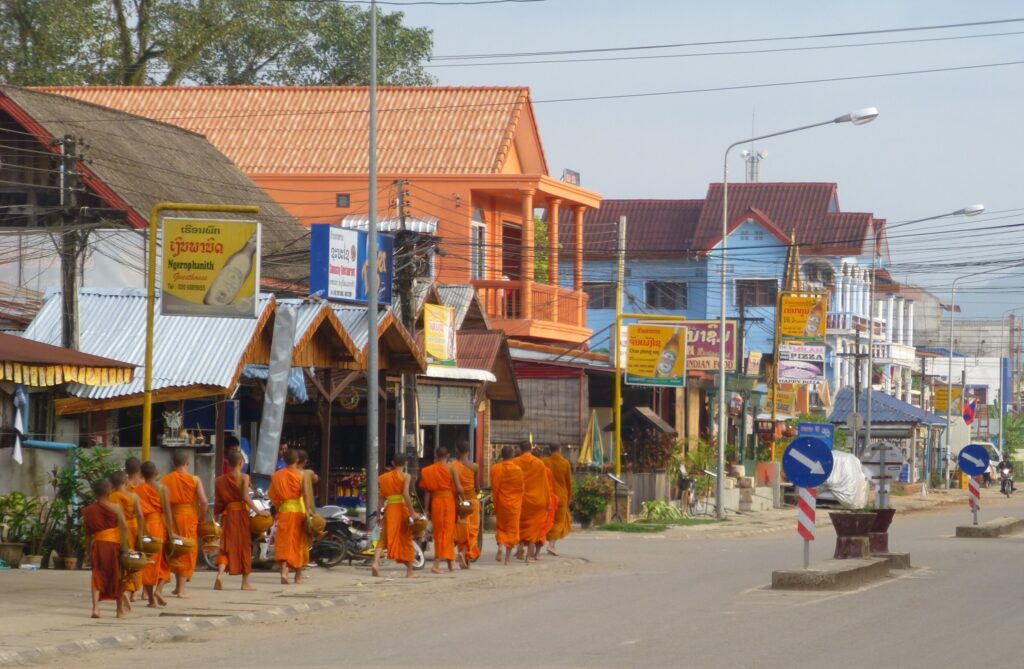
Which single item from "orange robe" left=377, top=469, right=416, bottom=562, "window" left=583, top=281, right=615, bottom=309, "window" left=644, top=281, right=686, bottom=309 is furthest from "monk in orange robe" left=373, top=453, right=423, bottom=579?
"window" left=583, top=281, right=615, bottom=309

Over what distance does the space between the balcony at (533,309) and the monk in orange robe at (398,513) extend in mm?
20368

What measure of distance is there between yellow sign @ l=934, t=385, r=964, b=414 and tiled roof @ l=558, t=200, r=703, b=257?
13566mm

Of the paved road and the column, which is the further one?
the column

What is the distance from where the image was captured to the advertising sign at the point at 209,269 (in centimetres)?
1822

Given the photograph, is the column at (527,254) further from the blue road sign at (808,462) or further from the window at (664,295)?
the window at (664,295)

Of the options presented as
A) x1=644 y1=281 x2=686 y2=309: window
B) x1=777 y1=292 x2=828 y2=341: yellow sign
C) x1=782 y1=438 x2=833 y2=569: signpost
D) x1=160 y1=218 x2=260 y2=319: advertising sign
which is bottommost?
x1=782 y1=438 x2=833 y2=569: signpost

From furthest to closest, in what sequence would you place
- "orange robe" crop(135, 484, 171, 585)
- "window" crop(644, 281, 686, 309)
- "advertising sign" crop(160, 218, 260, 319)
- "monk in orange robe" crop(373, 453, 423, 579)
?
"window" crop(644, 281, 686, 309) < "monk in orange robe" crop(373, 453, 423, 579) < "advertising sign" crop(160, 218, 260, 319) < "orange robe" crop(135, 484, 171, 585)

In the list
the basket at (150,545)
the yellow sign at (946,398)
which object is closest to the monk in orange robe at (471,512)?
the basket at (150,545)

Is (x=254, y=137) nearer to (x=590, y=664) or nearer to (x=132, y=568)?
(x=132, y=568)

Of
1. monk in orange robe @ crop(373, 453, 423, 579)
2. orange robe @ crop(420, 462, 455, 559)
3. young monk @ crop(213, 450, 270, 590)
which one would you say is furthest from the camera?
orange robe @ crop(420, 462, 455, 559)

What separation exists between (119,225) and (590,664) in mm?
13775

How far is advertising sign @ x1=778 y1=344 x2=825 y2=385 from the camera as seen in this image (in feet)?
153

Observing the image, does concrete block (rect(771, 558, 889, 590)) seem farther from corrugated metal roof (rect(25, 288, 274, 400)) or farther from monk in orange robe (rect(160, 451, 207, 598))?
corrugated metal roof (rect(25, 288, 274, 400))

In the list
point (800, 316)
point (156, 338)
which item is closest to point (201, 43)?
point (800, 316)
